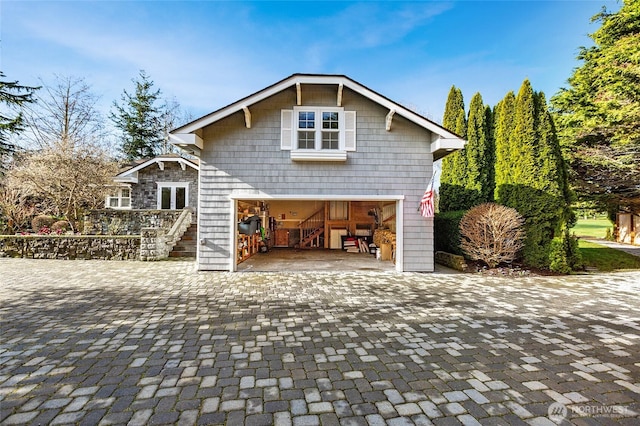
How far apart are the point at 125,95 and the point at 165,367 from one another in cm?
3085

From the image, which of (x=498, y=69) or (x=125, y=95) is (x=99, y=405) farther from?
(x=125, y=95)

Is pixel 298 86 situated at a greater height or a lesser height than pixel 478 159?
greater

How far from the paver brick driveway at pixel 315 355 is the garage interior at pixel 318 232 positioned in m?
4.43

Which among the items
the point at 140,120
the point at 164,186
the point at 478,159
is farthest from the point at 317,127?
the point at 140,120

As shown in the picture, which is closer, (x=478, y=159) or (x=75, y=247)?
(x=75, y=247)

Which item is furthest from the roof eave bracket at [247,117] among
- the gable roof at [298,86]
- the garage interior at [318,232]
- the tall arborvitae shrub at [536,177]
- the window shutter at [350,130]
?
the tall arborvitae shrub at [536,177]

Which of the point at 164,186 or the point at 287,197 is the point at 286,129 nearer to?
the point at 287,197

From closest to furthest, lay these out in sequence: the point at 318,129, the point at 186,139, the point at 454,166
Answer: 1. the point at 186,139
2. the point at 318,129
3. the point at 454,166

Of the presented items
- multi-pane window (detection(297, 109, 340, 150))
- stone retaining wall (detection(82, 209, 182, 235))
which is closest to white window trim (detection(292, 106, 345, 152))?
multi-pane window (detection(297, 109, 340, 150))

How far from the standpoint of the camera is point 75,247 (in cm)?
1048

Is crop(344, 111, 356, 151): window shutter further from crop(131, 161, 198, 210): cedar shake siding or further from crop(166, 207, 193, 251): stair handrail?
crop(131, 161, 198, 210): cedar shake siding

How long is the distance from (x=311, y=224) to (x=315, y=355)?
1232cm

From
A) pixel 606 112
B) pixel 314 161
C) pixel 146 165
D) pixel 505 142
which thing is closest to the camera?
pixel 314 161

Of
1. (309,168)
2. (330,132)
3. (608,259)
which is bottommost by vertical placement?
(608,259)
